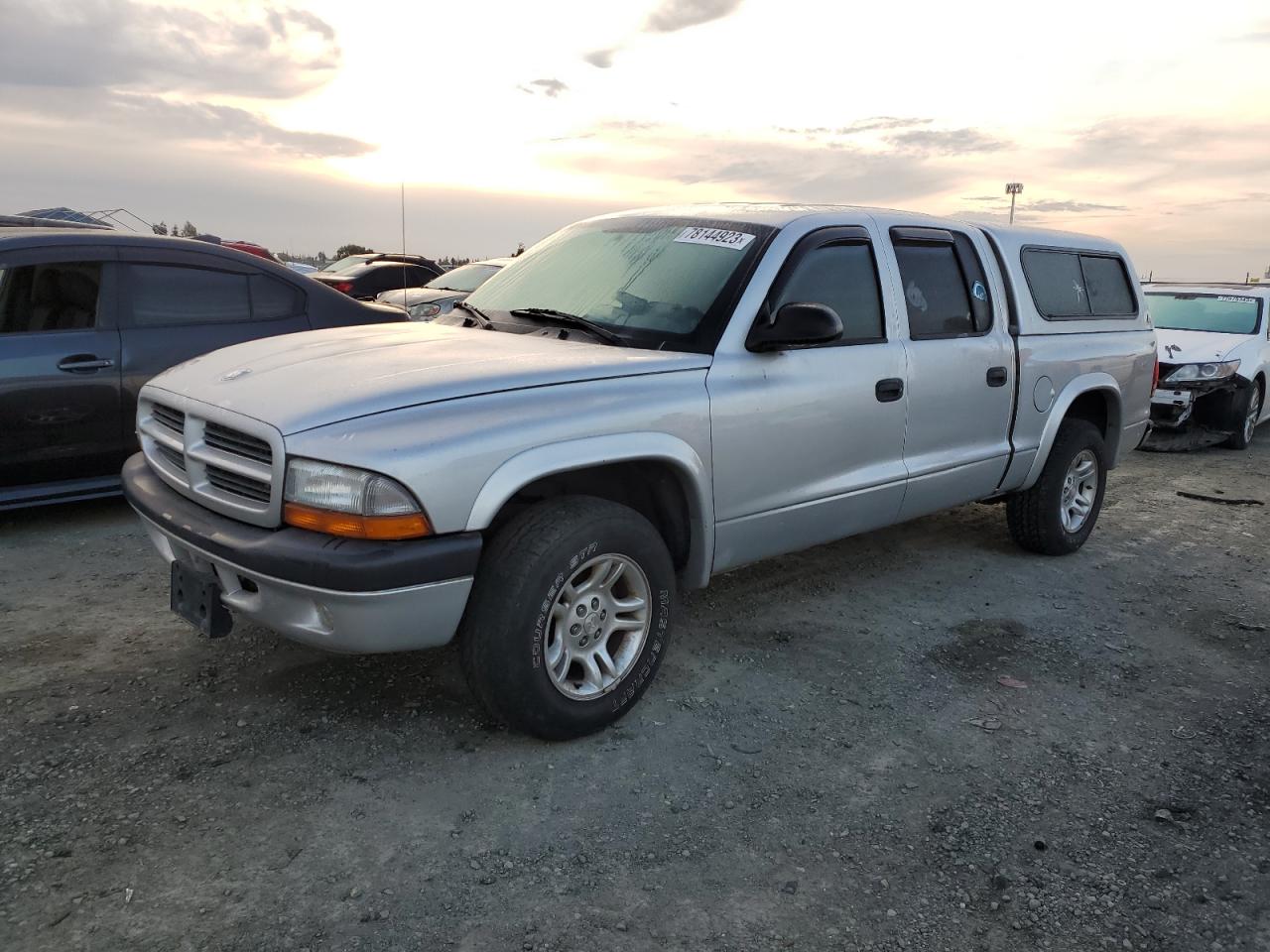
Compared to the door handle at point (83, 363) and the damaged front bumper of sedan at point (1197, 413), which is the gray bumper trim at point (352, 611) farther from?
the damaged front bumper of sedan at point (1197, 413)

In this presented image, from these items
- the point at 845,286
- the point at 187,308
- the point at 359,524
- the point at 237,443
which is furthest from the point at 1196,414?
the point at 237,443

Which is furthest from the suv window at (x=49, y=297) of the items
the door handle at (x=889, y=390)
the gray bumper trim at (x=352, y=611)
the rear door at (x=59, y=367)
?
the door handle at (x=889, y=390)

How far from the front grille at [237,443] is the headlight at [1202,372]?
8.99m

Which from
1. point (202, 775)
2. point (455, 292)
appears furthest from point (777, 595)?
point (455, 292)

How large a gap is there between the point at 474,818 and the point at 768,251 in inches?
91.4

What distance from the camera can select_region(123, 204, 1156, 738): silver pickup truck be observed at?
279 centimetres

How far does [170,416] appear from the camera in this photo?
3.39 meters

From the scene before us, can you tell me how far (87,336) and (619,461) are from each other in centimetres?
360

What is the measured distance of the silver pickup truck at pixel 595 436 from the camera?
2792 millimetres

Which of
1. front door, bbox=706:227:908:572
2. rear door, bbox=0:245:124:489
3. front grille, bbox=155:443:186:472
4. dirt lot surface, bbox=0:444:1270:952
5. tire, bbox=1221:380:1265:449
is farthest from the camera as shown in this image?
tire, bbox=1221:380:1265:449

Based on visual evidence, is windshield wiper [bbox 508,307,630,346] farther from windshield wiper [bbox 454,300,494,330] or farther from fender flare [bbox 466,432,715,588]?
fender flare [bbox 466,432,715,588]

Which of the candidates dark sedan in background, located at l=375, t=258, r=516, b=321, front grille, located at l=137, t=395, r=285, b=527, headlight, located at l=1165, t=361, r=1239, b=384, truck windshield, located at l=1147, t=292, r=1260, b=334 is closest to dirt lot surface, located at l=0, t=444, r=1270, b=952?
front grille, located at l=137, t=395, r=285, b=527

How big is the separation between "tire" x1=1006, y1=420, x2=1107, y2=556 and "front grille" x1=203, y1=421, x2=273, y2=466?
411 centimetres

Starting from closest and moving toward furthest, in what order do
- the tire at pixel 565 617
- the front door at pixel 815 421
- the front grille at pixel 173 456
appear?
the tire at pixel 565 617 < the front grille at pixel 173 456 < the front door at pixel 815 421
